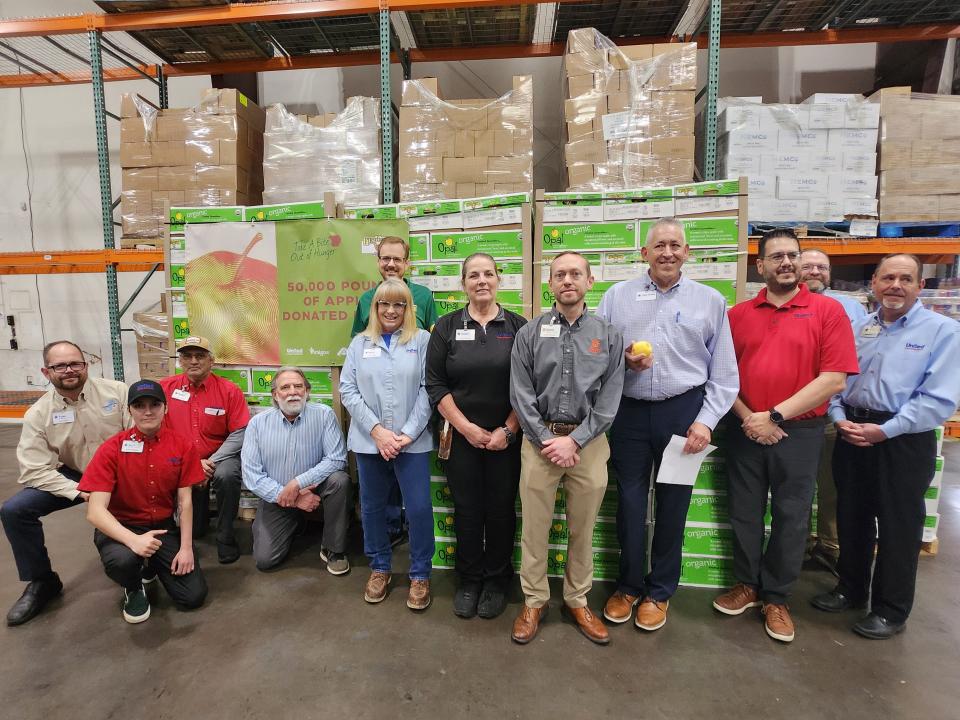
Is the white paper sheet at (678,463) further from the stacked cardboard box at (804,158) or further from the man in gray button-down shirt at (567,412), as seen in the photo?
the stacked cardboard box at (804,158)

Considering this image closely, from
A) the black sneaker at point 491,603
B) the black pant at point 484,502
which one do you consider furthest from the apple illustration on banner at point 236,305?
the black sneaker at point 491,603

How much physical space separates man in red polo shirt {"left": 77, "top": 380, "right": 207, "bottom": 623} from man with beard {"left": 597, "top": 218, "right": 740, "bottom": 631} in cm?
232

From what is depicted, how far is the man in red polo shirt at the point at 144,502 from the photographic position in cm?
246

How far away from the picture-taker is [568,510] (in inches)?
90.8

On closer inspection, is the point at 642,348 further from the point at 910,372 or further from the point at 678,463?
the point at 910,372

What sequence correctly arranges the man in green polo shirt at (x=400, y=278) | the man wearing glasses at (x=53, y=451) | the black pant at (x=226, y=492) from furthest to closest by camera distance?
the black pant at (x=226, y=492) < the man in green polo shirt at (x=400, y=278) < the man wearing glasses at (x=53, y=451)

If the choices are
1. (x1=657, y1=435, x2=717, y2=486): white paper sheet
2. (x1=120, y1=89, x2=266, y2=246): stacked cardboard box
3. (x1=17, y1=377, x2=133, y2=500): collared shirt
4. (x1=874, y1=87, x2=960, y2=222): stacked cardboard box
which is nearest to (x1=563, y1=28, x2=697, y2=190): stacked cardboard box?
(x1=874, y1=87, x2=960, y2=222): stacked cardboard box

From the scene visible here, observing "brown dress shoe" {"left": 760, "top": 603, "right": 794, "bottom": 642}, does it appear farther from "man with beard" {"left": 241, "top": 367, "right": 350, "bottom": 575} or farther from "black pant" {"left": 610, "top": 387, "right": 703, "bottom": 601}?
"man with beard" {"left": 241, "top": 367, "right": 350, "bottom": 575}

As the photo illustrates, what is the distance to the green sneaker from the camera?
2.53 metres

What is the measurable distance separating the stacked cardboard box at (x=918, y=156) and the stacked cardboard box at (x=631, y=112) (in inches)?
69.8

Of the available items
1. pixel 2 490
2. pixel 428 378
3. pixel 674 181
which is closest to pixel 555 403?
pixel 428 378

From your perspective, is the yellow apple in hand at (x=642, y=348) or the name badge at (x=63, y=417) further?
the name badge at (x=63, y=417)

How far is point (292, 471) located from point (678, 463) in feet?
7.63

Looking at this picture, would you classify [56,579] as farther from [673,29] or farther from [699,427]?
[673,29]
